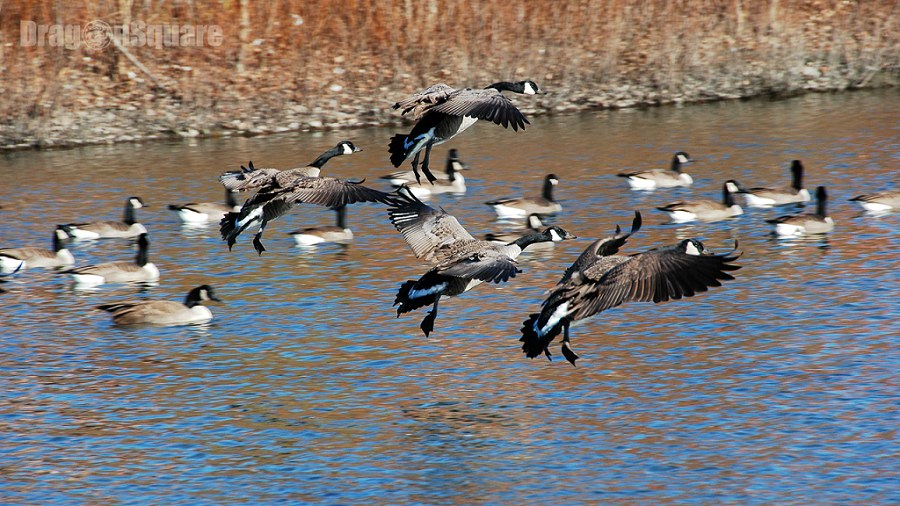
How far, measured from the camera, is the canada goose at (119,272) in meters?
20.8

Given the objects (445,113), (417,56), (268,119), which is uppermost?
(417,56)

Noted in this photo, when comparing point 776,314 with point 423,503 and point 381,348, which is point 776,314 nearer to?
point 381,348

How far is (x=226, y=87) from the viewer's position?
3544 cm

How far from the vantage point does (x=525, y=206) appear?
24.3 meters

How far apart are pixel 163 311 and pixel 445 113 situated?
561cm

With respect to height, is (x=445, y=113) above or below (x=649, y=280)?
above

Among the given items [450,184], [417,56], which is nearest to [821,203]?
[450,184]

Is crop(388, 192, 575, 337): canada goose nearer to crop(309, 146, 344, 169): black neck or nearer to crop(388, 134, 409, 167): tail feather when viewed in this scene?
crop(388, 134, 409, 167): tail feather

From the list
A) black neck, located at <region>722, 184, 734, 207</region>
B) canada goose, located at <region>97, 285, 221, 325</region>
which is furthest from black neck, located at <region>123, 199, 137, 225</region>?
black neck, located at <region>722, 184, 734, 207</region>

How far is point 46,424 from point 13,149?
20.8 meters

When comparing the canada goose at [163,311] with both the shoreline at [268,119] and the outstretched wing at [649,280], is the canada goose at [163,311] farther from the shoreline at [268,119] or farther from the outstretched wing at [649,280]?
the shoreline at [268,119]

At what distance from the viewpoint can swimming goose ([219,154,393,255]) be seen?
14875 mm

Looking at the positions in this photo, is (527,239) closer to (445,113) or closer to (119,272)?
(445,113)

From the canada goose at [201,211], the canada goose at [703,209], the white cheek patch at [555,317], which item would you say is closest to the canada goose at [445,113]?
the white cheek patch at [555,317]
